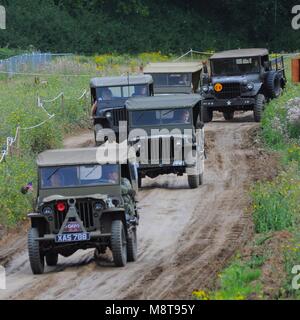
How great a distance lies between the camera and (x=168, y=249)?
55.9ft

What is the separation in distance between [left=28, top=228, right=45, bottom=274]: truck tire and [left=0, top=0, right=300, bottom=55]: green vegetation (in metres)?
47.7

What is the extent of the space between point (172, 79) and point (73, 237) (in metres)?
18.0

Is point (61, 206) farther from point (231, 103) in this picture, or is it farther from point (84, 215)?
point (231, 103)

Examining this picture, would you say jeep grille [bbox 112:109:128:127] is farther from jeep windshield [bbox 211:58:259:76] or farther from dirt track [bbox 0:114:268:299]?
jeep windshield [bbox 211:58:259:76]

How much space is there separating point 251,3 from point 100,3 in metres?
10.0

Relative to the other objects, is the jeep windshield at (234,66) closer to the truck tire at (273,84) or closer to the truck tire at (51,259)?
the truck tire at (273,84)

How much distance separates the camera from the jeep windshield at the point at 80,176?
16000mm

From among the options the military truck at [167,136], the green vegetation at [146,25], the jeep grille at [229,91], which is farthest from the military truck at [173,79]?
the green vegetation at [146,25]

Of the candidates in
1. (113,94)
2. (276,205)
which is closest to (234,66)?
(113,94)

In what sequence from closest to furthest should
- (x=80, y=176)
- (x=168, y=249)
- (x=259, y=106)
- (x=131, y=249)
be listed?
(x=131, y=249) → (x=80, y=176) → (x=168, y=249) → (x=259, y=106)

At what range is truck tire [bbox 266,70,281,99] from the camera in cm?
3316

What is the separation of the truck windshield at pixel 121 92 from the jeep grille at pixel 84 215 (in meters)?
12.7
